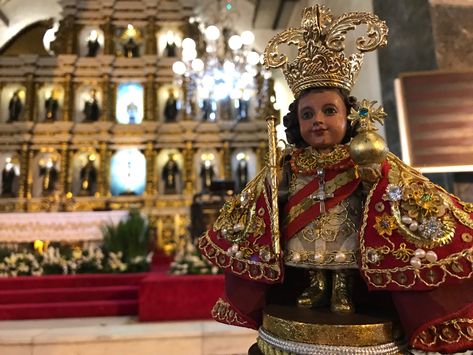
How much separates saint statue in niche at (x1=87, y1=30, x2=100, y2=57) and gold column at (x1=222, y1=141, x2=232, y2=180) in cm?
418

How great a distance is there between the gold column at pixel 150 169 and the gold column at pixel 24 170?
9.04 ft

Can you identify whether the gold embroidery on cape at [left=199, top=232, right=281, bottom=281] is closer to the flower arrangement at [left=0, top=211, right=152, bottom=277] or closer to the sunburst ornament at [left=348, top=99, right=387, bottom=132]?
the sunburst ornament at [left=348, top=99, right=387, bottom=132]

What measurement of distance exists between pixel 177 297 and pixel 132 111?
650cm

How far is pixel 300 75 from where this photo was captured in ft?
3.90

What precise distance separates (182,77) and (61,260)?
374 cm

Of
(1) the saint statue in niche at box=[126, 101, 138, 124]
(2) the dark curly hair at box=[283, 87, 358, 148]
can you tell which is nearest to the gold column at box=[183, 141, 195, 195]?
(1) the saint statue in niche at box=[126, 101, 138, 124]

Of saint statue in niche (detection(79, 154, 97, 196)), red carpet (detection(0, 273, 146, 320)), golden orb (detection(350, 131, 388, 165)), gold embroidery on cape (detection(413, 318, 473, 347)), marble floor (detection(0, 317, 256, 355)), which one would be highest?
saint statue in niche (detection(79, 154, 97, 196))

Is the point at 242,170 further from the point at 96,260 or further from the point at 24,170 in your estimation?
the point at 24,170

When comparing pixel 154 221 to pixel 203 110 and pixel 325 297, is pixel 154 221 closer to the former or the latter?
pixel 203 110

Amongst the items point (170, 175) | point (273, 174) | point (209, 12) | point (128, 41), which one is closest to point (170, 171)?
point (170, 175)

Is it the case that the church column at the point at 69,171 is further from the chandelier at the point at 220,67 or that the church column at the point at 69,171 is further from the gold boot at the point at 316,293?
the gold boot at the point at 316,293

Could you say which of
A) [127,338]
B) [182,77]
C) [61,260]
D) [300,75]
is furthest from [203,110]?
[300,75]

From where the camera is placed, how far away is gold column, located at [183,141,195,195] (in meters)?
8.07

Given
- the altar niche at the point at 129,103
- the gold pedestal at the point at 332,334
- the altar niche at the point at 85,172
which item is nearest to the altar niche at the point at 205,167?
the altar niche at the point at 129,103
